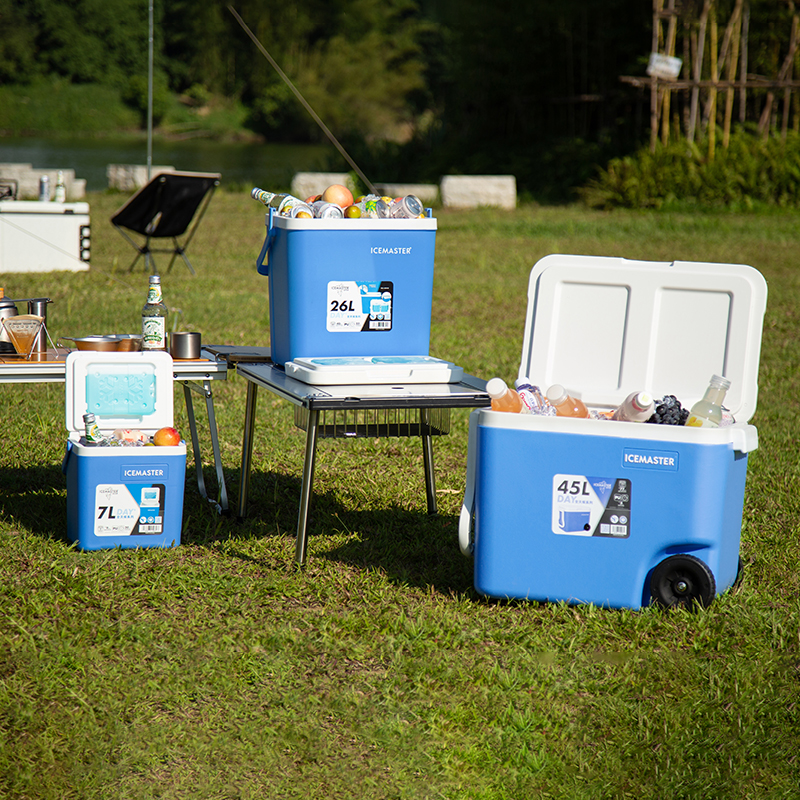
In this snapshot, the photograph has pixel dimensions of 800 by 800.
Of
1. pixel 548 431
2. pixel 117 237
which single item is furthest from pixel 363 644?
pixel 117 237

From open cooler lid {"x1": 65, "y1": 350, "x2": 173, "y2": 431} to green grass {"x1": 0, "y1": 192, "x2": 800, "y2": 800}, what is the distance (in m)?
0.42

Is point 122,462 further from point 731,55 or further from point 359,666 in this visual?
point 731,55

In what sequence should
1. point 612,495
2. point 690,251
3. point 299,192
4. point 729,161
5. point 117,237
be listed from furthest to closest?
point 299,192, point 729,161, point 117,237, point 690,251, point 612,495

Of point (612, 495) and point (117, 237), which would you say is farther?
point (117, 237)

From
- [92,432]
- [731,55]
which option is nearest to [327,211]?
[92,432]

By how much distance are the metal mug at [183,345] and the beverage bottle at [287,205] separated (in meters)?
0.49

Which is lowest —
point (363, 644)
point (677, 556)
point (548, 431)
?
point (363, 644)

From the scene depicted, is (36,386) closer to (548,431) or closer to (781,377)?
(548,431)

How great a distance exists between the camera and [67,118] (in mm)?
40031

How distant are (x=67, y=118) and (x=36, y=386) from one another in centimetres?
3832

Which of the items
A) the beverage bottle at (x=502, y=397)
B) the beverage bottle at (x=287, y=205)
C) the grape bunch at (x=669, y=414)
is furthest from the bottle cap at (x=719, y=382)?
the beverage bottle at (x=287, y=205)

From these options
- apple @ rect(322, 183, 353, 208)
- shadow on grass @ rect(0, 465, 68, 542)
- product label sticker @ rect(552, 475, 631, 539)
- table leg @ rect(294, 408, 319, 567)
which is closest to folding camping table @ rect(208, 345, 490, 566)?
table leg @ rect(294, 408, 319, 567)

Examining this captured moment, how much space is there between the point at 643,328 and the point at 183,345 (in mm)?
1458

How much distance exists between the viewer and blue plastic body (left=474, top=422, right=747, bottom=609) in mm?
2537
